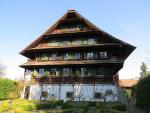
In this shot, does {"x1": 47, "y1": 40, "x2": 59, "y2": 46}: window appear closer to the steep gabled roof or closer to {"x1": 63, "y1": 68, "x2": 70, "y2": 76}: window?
the steep gabled roof

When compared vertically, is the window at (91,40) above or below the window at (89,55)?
above

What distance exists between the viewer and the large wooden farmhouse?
136ft

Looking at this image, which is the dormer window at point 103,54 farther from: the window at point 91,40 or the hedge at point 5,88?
the hedge at point 5,88

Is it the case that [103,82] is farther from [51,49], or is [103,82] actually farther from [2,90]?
[2,90]

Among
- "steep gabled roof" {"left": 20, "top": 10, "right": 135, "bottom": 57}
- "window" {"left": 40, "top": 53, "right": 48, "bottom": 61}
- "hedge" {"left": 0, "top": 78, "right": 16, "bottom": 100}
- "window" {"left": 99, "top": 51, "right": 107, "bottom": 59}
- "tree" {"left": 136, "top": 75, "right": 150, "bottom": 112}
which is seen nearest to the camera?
"tree" {"left": 136, "top": 75, "right": 150, "bottom": 112}

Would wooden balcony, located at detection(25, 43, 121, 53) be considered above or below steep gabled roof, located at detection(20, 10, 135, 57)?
below

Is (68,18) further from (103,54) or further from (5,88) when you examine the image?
(5,88)

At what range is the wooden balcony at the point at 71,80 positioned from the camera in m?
41.5

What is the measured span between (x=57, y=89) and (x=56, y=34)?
9.40 m

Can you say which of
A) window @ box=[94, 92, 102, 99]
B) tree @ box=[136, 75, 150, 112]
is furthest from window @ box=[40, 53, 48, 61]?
tree @ box=[136, 75, 150, 112]

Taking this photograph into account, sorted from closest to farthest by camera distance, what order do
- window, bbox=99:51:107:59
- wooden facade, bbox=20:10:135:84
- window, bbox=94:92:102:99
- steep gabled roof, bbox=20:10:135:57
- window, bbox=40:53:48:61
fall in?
window, bbox=94:92:102:99, wooden facade, bbox=20:10:135:84, steep gabled roof, bbox=20:10:135:57, window, bbox=99:51:107:59, window, bbox=40:53:48:61

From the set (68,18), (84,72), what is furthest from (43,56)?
(84,72)

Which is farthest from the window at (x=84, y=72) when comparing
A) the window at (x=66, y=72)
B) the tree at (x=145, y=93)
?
the tree at (x=145, y=93)

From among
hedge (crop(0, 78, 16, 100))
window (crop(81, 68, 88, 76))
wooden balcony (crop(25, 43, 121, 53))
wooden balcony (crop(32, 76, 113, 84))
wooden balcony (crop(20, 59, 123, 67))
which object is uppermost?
wooden balcony (crop(25, 43, 121, 53))
